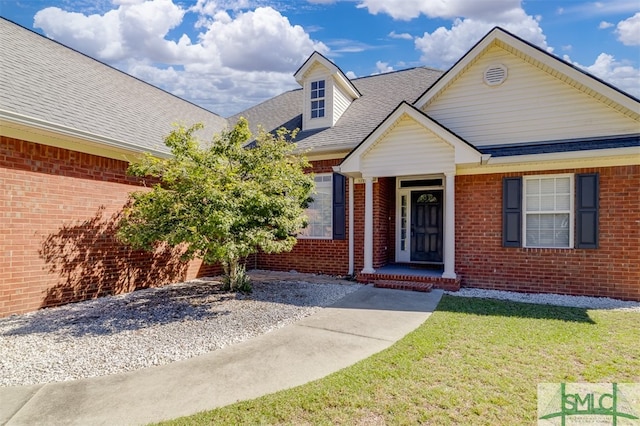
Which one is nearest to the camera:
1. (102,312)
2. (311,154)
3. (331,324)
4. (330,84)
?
(331,324)

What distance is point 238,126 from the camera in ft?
22.8

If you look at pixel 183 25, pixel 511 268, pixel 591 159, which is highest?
pixel 183 25

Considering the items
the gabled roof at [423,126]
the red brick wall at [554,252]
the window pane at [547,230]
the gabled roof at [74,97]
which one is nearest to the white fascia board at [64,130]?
the gabled roof at [74,97]

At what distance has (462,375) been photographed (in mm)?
3711

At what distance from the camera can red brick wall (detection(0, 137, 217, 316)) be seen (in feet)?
19.6

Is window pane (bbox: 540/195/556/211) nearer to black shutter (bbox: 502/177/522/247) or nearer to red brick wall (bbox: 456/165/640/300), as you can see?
black shutter (bbox: 502/177/522/247)

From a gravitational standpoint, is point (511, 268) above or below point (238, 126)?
below

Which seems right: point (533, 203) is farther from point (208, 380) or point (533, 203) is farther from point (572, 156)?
point (208, 380)

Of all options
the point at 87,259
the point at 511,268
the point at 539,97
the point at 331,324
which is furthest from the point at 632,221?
the point at 87,259

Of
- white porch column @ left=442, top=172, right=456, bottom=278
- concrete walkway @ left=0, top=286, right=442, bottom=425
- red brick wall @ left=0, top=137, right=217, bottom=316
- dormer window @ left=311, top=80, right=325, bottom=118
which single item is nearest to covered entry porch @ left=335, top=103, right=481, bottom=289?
white porch column @ left=442, top=172, right=456, bottom=278

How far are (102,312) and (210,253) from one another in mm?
2237

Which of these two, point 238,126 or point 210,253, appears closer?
point 210,253

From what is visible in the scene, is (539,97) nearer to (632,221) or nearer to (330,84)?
(632,221)

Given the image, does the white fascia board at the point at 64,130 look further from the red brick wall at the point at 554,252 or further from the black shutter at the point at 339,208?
the red brick wall at the point at 554,252
